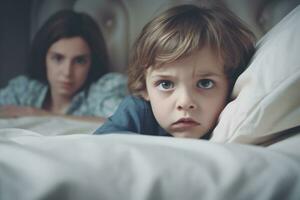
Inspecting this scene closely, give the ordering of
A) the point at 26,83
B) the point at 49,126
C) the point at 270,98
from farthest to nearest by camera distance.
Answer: the point at 26,83, the point at 49,126, the point at 270,98

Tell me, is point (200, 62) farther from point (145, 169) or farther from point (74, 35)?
point (74, 35)

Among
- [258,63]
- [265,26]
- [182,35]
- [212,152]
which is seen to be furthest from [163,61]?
[265,26]

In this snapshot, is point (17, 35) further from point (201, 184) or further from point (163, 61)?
point (201, 184)

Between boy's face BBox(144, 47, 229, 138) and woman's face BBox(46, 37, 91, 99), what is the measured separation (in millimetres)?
809

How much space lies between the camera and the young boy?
2.18 feet

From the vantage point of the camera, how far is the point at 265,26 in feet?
3.62

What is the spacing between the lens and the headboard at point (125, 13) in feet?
3.64

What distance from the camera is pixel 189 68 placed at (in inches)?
26.1

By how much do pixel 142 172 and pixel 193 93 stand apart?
319 mm

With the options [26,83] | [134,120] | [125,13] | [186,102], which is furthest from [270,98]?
[26,83]

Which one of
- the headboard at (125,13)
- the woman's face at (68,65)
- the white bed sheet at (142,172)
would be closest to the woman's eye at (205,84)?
the white bed sheet at (142,172)

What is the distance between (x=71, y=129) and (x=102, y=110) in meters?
0.48

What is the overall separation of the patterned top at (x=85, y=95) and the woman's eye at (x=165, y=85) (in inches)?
24.5

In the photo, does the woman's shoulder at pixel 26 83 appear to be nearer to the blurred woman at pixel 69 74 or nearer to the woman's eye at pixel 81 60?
the blurred woman at pixel 69 74
